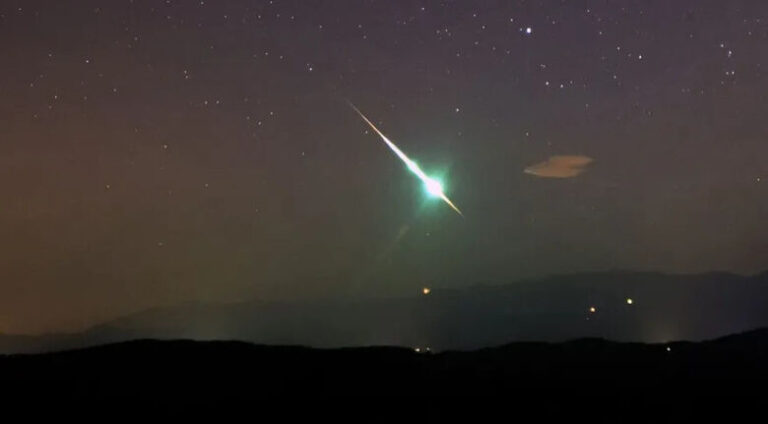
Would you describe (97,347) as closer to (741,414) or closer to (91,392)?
(91,392)

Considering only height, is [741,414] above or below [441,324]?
below

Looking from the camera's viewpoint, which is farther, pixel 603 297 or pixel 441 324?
pixel 441 324

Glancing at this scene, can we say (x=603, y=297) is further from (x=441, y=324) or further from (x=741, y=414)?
(x=741, y=414)

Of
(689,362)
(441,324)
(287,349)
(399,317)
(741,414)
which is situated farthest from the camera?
(441,324)

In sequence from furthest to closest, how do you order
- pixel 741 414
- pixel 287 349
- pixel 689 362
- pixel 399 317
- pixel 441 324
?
pixel 441 324, pixel 399 317, pixel 287 349, pixel 689 362, pixel 741 414

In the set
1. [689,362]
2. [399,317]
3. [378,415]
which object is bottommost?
[378,415]

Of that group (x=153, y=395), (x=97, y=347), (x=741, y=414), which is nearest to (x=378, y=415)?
(x=153, y=395)
